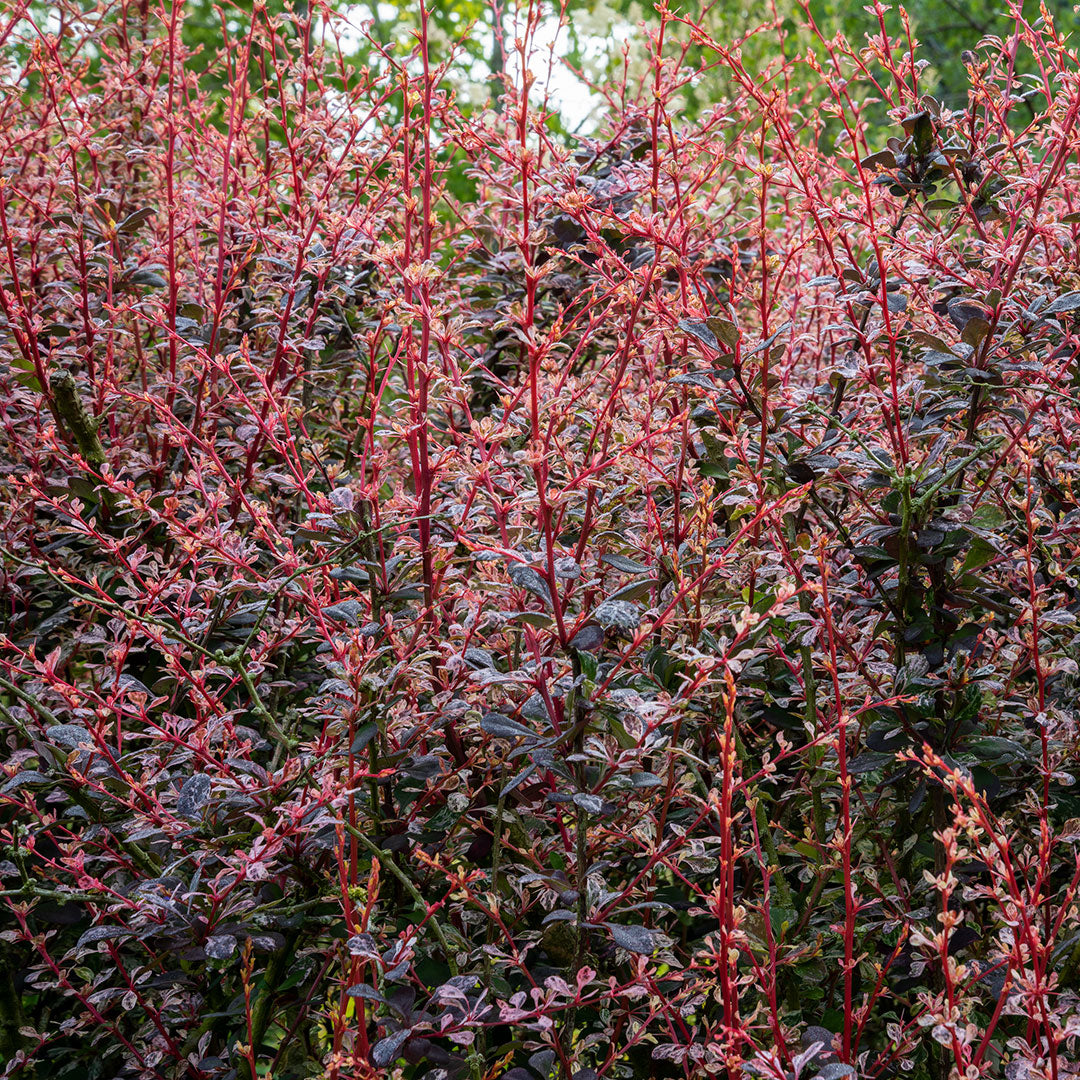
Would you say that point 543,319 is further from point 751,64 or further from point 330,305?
point 751,64

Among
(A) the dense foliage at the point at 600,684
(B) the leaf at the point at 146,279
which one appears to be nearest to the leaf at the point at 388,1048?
(A) the dense foliage at the point at 600,684

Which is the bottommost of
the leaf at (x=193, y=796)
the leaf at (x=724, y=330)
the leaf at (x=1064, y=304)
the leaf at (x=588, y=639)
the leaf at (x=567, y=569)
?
the leaf at (x=193, y=796)

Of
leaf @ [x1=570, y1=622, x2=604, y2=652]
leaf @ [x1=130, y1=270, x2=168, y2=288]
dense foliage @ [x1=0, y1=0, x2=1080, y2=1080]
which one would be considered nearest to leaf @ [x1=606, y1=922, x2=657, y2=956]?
dense foliage @ [x1=0, y1=0, x2=1080, y2=1080]

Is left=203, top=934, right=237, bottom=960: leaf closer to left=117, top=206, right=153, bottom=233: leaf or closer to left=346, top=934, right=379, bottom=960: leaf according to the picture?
left=346, top=934, right=379, bottom=960: leaf

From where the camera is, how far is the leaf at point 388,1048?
1349mm

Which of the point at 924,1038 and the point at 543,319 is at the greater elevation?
the point at 543,319

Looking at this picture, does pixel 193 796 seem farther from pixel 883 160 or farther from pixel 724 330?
pixel 883 160

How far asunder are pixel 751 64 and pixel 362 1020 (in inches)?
366

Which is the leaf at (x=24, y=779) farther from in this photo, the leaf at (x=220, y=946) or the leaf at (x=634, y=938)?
the leaf at (x=634, y=938)

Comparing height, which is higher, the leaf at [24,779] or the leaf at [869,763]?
the leaf at [24,779]

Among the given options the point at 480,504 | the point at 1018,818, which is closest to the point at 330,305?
the point at 480,504

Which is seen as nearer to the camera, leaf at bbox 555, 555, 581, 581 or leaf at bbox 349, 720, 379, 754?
leaf at bbox 555, 555, 581, 581

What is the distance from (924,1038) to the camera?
5.87 ft

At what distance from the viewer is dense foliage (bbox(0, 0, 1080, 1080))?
4.99ft
